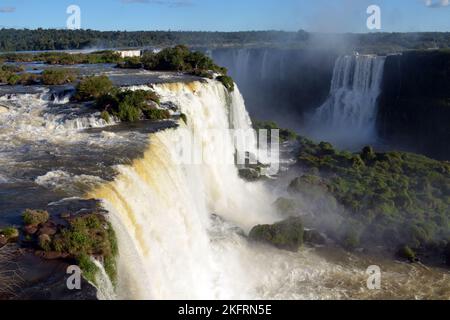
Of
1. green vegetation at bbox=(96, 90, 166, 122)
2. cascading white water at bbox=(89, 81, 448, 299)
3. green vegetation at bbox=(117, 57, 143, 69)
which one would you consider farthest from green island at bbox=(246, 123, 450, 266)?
green vegetation at bbox=(117, 57, 143, 69)

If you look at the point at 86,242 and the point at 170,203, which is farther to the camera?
the point at 170,203

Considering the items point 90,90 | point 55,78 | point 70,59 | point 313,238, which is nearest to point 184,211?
point 313,238

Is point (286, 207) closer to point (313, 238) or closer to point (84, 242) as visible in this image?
point (313, 238)

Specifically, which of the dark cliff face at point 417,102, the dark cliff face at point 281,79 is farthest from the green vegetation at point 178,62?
the dark cliff face at point 281,79

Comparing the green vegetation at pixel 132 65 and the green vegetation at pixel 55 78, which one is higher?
the green vegetation at pixel 132 65

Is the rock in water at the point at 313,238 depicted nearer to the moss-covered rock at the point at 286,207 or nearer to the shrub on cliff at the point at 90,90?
the moss-covered rock at the point at 286,207

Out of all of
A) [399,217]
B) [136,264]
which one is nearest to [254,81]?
[399,217]
